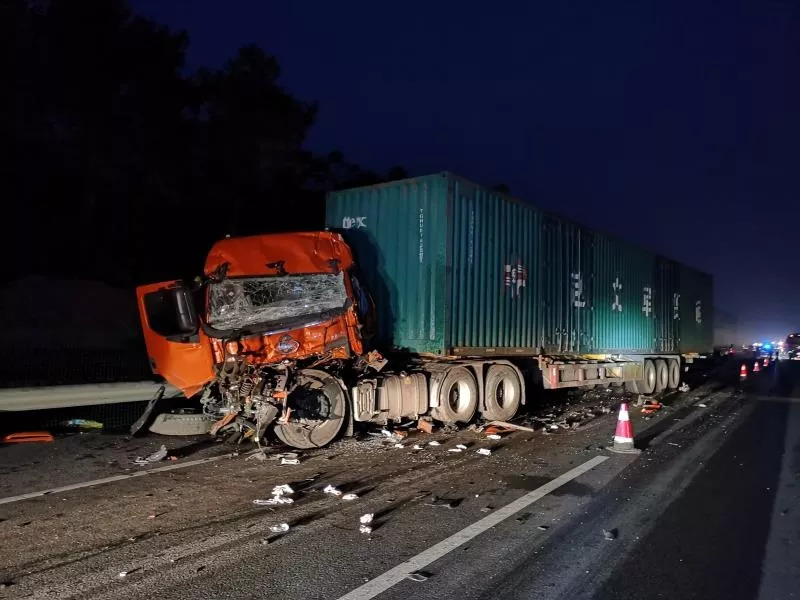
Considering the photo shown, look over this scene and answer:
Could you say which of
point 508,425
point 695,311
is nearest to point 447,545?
point 508,425

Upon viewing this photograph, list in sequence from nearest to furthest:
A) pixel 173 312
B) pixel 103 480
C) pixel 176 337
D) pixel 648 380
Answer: pixel 103 480 → pixel 176 337 → pixel 173 312 → pixel 648 380

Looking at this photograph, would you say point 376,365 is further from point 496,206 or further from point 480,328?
point 496,206

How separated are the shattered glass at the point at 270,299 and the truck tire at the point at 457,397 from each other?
2273mm

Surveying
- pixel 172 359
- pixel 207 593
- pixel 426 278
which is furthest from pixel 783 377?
pixel 207 593

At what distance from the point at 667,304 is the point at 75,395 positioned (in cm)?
1540

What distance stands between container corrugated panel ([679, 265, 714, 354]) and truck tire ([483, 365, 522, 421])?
1081 cm

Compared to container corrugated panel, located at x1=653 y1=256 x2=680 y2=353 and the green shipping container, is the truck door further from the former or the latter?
container corrugated panel, located at x1=653 y1=256 x2=680 y2=353

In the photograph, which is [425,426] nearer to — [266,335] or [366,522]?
[266,335]

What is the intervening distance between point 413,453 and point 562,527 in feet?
9.55

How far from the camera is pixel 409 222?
363 inches

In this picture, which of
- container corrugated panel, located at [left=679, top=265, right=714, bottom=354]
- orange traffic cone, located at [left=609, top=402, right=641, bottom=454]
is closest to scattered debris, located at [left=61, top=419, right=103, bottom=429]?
orange traffic cone, located at [left=609, top=402, right=641, bottom=454]

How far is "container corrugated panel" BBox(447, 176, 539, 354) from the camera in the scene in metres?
9.12

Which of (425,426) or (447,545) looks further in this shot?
(425,426)

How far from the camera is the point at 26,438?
7.83m
